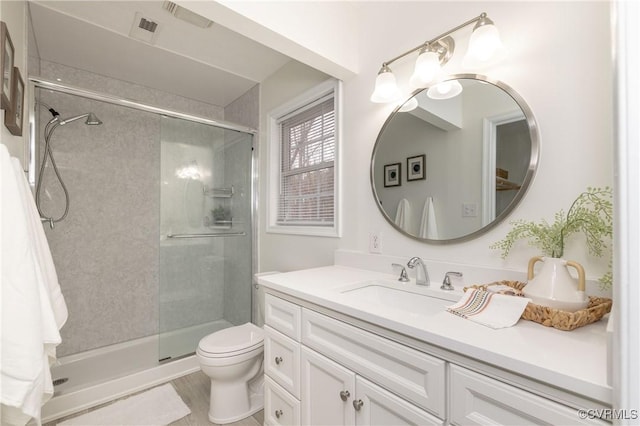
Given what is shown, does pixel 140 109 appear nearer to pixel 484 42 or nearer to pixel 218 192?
pixel 218 192

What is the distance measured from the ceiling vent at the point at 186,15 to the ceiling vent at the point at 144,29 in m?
0.20

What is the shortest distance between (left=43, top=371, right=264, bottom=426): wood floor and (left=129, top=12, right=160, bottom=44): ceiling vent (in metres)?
2.50

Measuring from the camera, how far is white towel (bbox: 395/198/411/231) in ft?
4.90

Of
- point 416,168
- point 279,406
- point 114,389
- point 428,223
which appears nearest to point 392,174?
point 416,168

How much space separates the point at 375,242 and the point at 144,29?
2.09m

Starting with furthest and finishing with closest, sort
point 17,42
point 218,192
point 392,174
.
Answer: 1. point 218,192
2. point 392,174
3. point 17,42

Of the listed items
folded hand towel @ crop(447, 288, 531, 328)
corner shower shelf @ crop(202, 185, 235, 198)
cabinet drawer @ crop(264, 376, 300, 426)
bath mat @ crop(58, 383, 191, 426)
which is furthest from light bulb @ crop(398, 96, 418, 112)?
bath mat @ crop(58, 383, 191, 426)

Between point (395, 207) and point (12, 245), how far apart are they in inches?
59.9

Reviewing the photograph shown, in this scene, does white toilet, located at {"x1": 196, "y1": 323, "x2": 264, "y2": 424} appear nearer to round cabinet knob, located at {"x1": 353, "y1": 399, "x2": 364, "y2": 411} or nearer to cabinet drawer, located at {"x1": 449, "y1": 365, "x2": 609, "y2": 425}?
round cabinet knob, located at {"x1": 353, "y1": 399, "x2": 364, "y2": 411}

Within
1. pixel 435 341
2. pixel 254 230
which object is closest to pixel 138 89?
pixel 254 230

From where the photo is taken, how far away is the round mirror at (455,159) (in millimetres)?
1149

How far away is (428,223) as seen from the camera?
142cm

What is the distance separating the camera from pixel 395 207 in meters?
1.56

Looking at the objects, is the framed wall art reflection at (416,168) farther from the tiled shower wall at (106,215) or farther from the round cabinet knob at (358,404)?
the tiled shower wall at (106,215)
